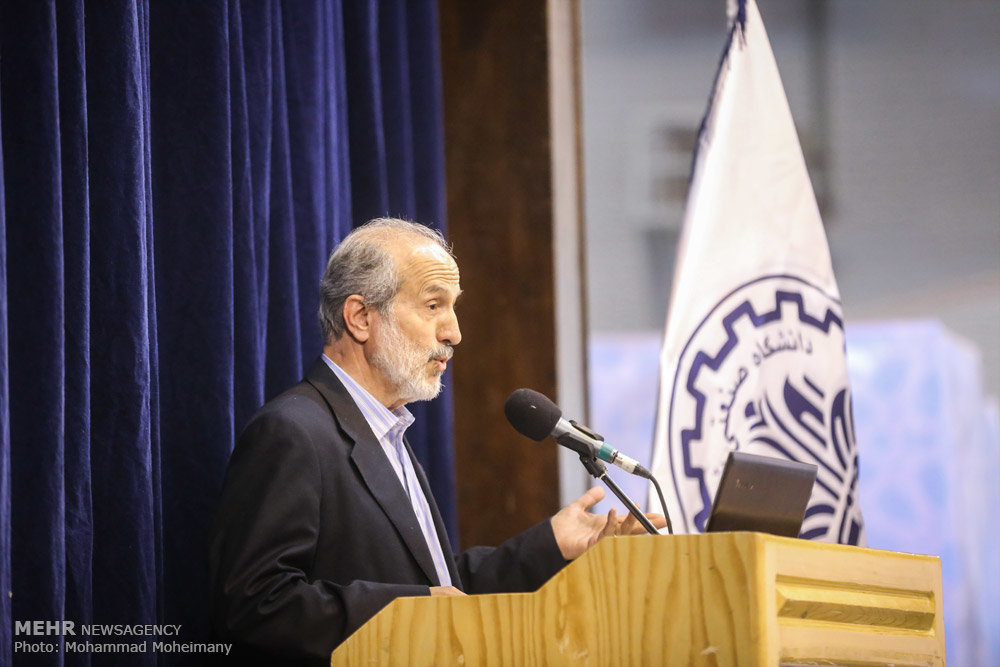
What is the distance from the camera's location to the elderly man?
205cm

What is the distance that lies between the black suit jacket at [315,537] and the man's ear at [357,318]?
4.2 inches

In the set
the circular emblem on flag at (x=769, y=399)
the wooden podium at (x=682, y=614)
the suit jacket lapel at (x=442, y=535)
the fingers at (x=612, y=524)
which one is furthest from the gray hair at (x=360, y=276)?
the circular emblem on flag at (x=769, y=399)

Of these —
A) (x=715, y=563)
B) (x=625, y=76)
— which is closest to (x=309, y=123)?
(x=625, y=76)

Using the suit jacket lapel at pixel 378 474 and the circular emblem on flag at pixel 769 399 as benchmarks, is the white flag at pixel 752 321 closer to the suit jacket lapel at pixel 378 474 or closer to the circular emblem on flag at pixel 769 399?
the circular emblem on flag at pixel 769 399

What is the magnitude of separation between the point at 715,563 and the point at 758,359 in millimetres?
1993

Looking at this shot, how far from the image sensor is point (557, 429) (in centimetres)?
216

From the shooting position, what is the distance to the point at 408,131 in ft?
11.8

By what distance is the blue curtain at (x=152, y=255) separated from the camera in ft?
6.85

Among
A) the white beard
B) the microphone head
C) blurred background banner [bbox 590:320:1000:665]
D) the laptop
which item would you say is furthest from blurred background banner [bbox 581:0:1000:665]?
the laptop

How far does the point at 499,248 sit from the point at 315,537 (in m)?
1.83

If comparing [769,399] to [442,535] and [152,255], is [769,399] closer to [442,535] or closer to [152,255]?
[442,535]

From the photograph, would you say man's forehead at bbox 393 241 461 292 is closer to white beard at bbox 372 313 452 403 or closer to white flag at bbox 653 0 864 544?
white beard at bbox 372 313 452 403

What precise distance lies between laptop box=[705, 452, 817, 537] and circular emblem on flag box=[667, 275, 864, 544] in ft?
4.75

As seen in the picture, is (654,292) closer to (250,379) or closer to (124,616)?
(250,379)
